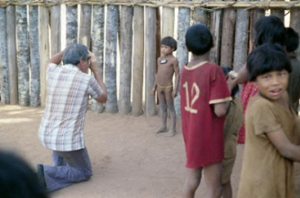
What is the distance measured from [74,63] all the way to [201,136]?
1.97 metres

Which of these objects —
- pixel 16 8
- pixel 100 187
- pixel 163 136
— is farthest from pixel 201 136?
pixel 16 8

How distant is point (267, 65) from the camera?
271 cm

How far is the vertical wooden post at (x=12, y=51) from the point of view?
8.64m

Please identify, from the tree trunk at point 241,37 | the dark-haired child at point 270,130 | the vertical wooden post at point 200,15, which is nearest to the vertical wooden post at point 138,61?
the vertical wooden post at point 200,15

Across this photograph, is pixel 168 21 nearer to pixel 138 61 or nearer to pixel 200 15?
pixel 200 15

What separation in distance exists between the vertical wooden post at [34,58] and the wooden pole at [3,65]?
550 millimetres

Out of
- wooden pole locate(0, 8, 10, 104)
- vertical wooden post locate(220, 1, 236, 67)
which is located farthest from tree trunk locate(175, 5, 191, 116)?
wooden pole locate(0, 8, 10, 104)

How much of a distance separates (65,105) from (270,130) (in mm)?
2837

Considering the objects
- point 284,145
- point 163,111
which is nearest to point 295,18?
point 163,111

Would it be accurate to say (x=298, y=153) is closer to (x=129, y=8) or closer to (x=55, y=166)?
(x=55, y=166)

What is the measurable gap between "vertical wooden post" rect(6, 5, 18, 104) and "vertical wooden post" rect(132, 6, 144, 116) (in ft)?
8.03

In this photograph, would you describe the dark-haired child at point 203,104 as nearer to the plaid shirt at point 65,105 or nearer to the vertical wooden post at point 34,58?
the plaid shirt at point 65,105

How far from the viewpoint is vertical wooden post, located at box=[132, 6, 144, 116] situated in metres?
7.86

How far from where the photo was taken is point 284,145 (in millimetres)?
2711
